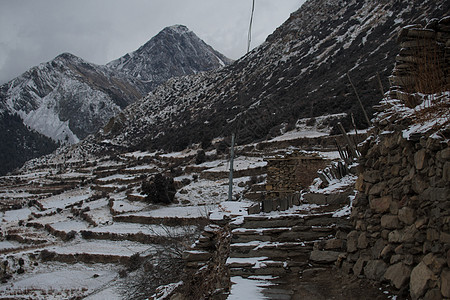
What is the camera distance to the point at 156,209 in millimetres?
25516

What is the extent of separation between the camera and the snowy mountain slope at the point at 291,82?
34062mm

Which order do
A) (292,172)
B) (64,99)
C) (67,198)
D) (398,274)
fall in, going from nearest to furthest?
(398,274) < (292,172) < (67,198) < (64,99)

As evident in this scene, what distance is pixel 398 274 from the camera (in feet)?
11.4

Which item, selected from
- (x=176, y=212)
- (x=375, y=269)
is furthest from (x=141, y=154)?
(x=375, y=269)

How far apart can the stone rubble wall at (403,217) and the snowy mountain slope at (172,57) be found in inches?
7080

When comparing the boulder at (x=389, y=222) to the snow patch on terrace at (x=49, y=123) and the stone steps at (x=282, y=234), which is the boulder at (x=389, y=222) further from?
the snow patch on terrace at (x=49, y=123)

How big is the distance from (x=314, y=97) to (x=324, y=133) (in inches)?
420

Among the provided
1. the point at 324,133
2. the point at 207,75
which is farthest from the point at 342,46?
the point at 207,75

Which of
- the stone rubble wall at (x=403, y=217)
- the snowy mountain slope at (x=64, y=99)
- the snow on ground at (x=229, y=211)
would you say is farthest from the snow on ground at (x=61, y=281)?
the snowy mountain slope at (x=64, y=99)

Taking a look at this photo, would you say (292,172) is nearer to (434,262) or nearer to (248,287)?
(248,287)

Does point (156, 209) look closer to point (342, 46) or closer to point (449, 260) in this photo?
point (449, 260)

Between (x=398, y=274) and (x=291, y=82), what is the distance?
45.8 metres

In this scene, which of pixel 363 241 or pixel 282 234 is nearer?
pixel 363 241

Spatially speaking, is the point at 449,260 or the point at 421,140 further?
the point at 421,140
